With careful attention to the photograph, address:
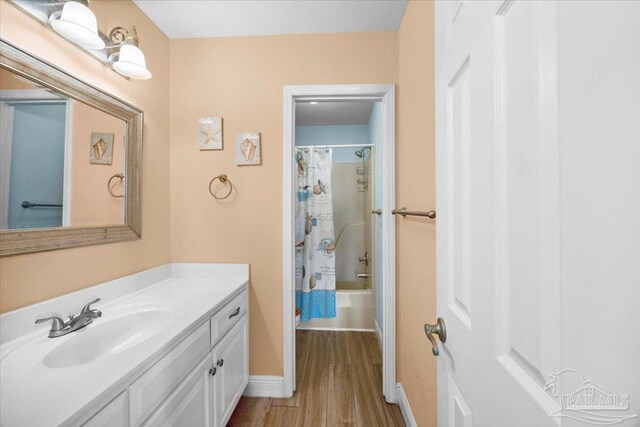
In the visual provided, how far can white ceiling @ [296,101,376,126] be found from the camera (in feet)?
9.48

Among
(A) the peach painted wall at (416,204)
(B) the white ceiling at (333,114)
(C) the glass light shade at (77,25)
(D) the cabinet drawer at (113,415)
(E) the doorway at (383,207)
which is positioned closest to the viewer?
(D) the cabinet drawer at (113,415)

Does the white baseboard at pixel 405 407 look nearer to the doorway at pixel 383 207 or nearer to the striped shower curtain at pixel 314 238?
the doorway at pixel 383 207

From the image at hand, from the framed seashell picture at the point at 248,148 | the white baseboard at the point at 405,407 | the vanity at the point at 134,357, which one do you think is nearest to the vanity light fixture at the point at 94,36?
the framed seashell picture at the point at 248,148

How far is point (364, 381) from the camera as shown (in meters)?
1.91

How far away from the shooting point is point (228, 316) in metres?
1.44

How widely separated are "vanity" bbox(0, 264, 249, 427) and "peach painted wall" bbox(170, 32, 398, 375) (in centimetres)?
18

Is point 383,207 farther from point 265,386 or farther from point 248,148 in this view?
point 265,386

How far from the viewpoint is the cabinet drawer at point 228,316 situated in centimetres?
129

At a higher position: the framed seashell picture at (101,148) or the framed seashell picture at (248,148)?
the framed seashell picture at (248,148)

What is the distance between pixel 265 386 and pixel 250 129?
1.75m

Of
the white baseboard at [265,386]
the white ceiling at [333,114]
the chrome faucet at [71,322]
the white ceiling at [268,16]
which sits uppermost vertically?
the white ceiling at [268,16]

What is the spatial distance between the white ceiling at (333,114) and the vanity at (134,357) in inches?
82.6

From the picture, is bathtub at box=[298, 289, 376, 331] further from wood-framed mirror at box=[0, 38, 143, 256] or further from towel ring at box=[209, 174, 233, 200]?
wood-framed mirror at box=[0, 38, 143, 256]

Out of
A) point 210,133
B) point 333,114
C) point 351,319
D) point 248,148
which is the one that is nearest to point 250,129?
point 248,148
